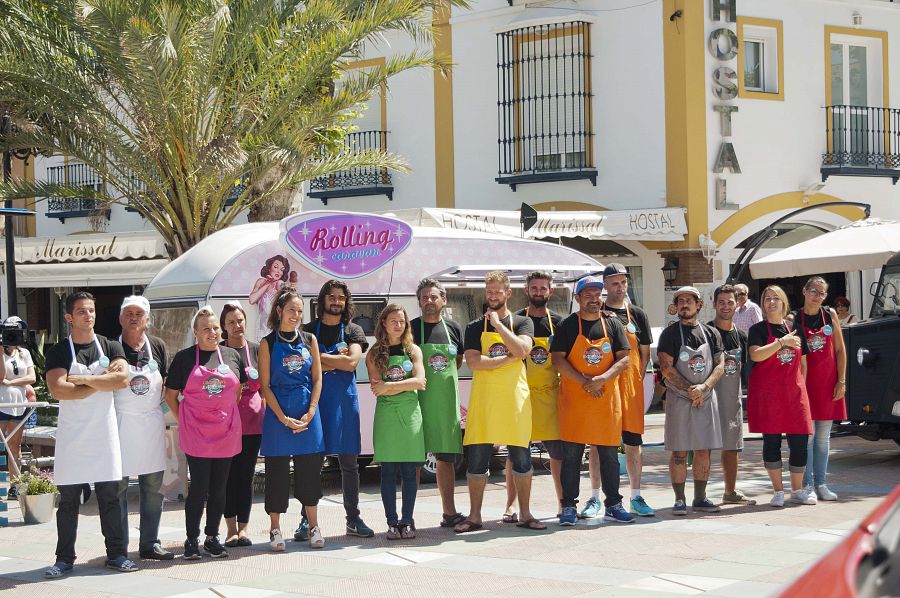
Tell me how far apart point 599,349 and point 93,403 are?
12.0ft

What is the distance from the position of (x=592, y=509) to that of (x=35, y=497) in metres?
4.65

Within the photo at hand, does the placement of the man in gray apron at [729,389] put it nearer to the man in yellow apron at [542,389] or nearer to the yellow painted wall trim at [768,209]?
the man in yellow apron at [542,389]

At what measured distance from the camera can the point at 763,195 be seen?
22031 millimetres

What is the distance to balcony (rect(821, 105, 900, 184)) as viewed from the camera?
2261cm

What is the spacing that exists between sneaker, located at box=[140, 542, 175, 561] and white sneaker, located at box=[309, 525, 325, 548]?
0.97 meters

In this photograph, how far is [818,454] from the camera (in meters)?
10.4

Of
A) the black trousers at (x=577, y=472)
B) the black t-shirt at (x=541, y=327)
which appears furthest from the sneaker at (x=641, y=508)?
the black t-shirt at (x=541, y=327)

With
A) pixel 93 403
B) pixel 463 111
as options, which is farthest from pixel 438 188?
pixel 93 403

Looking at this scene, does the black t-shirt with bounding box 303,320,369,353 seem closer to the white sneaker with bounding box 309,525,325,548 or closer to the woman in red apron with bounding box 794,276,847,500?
the white sneaker with bounding box 309,525,325,548

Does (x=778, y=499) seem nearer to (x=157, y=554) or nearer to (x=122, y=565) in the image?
(x=157, y=554)

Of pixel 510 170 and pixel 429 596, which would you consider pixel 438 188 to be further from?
pixel 429 596

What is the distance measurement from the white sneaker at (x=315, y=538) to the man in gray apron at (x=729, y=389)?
3319 mm

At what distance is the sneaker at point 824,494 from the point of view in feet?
33.7

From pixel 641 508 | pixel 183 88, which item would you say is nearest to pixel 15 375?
pixel 183 88
